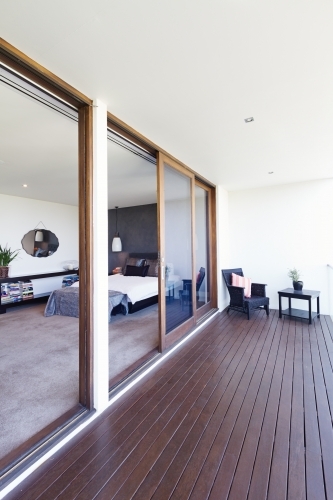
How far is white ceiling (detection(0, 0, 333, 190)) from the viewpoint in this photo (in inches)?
48.8

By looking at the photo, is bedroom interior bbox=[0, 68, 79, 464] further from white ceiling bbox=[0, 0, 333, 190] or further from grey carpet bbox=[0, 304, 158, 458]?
white ceiling bbox=[0, 0, 333, 190]

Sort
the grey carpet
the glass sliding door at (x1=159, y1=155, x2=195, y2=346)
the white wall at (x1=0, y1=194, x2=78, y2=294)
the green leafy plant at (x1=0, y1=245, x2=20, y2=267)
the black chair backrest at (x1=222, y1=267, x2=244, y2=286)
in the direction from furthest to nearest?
→ the white wall at (x1=0, y1=194, x2=78, y2=294)
the green leafy plant at (x1=0, y1=245, x2=20, y2=267)
the black chair backrest at (x1=222, y1=267, x2=244, y2=286)
the glass sliding door at (x1=159, y1=155, x2=195, y2=346)
the grey carpet

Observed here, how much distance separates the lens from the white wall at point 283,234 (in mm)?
4520

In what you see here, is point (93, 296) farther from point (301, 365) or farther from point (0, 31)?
point (301, 365)

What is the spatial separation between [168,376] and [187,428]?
706mm

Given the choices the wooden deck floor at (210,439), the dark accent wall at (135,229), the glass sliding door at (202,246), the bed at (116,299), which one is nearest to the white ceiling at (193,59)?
the glass sliding door at (202,246)

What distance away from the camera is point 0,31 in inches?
51.7

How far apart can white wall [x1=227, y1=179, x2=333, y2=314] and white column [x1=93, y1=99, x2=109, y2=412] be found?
3.96m

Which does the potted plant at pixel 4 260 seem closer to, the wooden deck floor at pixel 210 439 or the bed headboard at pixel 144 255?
the bed headboard at pixel 144 255

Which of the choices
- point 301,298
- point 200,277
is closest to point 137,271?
point 200,277

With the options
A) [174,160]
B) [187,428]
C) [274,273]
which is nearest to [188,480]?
[187,428]

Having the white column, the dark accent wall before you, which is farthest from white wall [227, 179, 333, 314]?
the white column

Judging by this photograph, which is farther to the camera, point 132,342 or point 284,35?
point 132,342

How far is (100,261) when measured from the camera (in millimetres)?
1944
